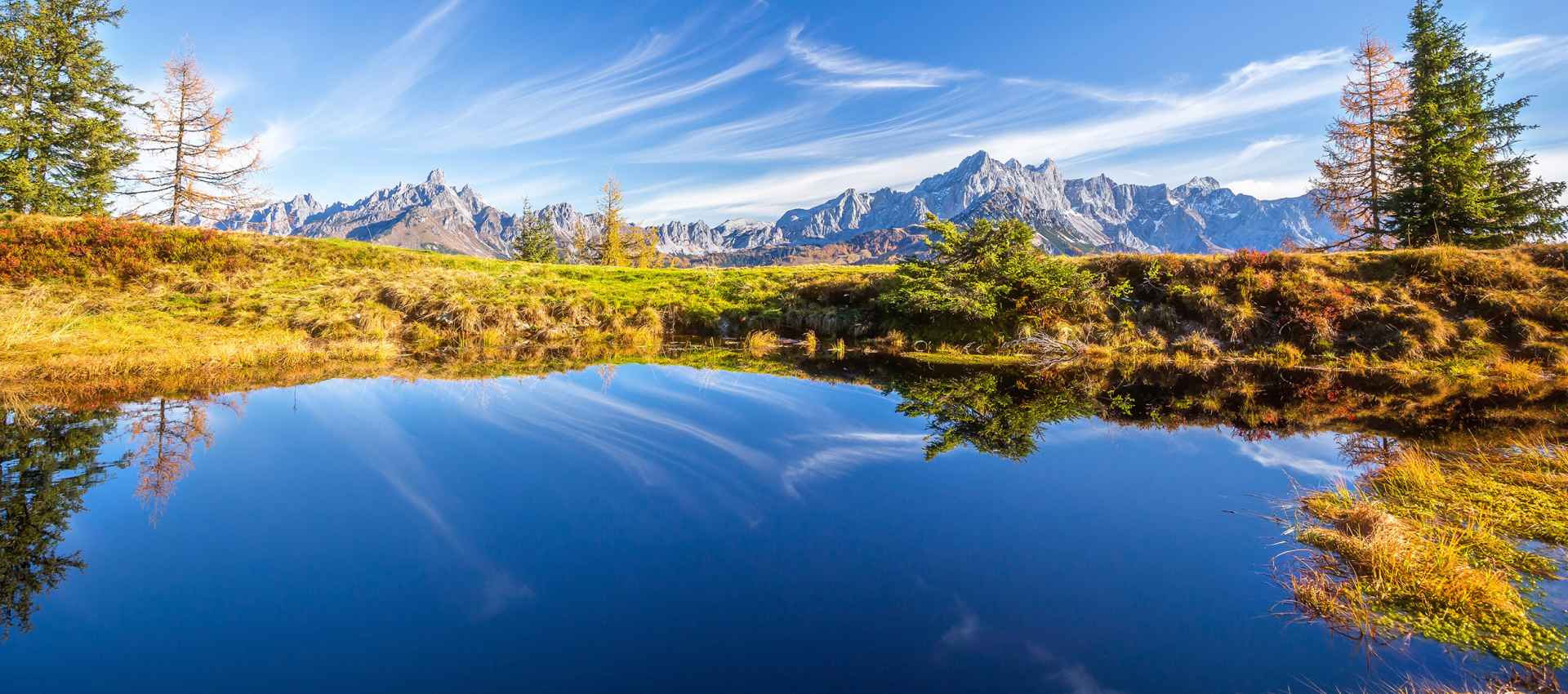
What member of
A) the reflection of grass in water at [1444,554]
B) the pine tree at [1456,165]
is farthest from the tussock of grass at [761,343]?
the pine tree at [1456,165]

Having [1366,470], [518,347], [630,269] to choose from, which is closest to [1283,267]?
[1366,470]

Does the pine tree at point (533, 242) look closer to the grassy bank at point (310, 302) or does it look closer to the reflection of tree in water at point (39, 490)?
the grassy bank at point (310, 302)

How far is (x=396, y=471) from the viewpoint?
301 inches

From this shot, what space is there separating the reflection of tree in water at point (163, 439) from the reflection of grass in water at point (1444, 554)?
37.3ft

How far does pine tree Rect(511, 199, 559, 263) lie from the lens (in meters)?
73.2

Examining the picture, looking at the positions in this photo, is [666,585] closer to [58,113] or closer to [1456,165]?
[1456,165]

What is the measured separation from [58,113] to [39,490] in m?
43.5

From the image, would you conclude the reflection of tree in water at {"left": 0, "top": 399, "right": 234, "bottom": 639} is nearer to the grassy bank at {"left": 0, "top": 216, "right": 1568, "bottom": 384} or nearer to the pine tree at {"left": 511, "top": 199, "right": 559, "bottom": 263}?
the grassy bank at {"left": 0, "top": 216, "right": 1568, "bottom": 384}

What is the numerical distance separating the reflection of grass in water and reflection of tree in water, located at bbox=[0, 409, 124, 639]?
10.1 meters

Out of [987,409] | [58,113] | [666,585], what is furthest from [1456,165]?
[58,113]

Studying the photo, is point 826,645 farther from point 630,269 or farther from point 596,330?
point 630,269

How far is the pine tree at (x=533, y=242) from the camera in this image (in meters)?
73.2

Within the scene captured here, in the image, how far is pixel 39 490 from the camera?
648 centimetres

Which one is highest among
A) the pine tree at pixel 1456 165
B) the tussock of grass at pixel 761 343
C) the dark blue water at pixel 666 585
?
the pine tree at pixel 1456 165
